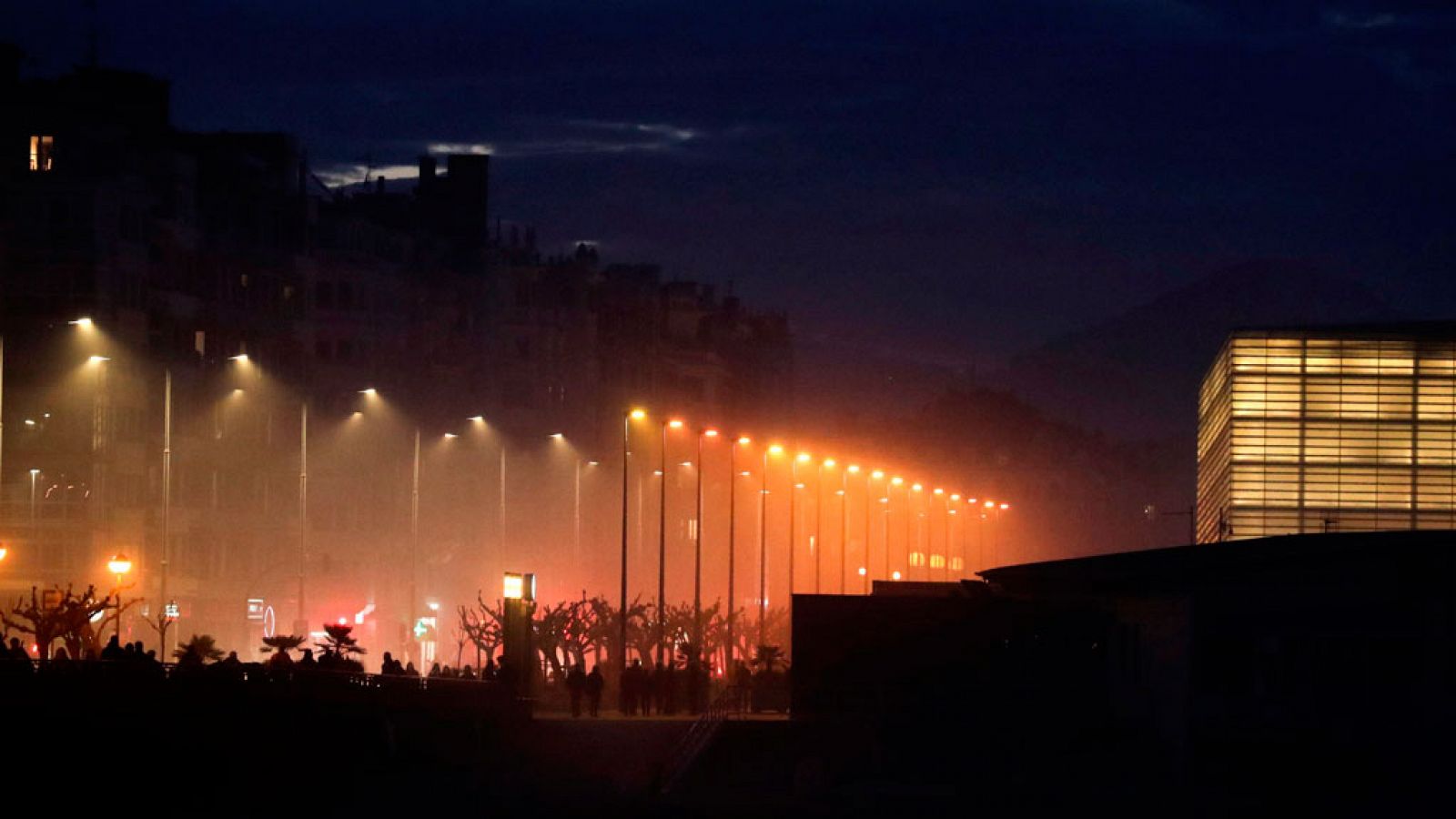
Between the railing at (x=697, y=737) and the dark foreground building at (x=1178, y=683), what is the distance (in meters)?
1.88

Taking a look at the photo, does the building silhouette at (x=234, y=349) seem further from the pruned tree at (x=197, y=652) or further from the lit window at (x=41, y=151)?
the pruned tree at (x=197, y=652)

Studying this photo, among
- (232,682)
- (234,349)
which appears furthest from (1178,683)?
(234,349)

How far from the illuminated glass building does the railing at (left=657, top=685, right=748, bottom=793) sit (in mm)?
46390

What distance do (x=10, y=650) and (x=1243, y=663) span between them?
76.0 ft

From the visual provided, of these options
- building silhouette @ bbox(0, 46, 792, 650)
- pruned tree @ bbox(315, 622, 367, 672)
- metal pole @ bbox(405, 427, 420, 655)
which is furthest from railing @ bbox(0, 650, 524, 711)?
metal pole @ bbox(405, 427, 420, 655)

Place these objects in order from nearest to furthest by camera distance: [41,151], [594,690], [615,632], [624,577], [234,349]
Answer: [594,690]
[624,577]
[615,632]
[41,151]
[234,349]

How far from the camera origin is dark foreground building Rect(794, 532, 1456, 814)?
4919 cm

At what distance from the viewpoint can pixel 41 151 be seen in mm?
97625

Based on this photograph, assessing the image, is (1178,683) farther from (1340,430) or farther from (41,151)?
(41,151)

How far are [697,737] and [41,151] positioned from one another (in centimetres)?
5087

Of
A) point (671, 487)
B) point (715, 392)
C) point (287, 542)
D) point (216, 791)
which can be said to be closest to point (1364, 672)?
point (216, 791)

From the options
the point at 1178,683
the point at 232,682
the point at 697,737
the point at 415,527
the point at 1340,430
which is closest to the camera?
the point at 232,682

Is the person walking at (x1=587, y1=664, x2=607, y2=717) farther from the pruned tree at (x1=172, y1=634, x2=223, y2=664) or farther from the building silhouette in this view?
the building silhouette

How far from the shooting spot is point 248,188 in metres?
119
